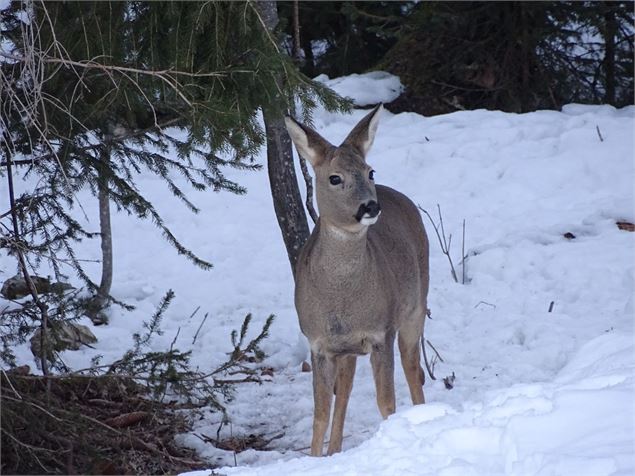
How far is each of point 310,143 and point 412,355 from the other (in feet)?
5.71

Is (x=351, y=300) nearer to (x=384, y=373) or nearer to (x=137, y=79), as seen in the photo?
(x=384, y=373)

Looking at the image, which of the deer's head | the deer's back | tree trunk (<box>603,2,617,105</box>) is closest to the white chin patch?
the deer's head

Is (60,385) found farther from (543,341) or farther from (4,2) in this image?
(543,341)

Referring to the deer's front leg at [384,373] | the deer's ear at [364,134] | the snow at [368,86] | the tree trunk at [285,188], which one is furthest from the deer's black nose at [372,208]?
the snow at [368,86]

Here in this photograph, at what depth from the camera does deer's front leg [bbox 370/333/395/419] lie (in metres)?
6.45

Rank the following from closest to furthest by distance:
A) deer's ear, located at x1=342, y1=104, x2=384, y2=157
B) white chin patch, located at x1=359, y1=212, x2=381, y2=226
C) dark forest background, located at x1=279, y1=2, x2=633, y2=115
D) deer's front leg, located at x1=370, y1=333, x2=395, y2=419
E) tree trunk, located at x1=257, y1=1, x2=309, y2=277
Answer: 1. white chin patch, located at x1=359, y1=212, x2=381, y2=226
2. deer's front leg, located at x1=370, y1=333, x2=395, y2=419
3. deer's ear, located at x1=342, y1=104, x2=384, y2=157
4. tree trunk, located at x1=257, y1=1, x2=309, y2=277
5. dark forest background, located at x1=279, y1=2, x2=633, y2=115

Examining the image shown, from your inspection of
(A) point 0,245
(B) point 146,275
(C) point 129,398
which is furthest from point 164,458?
(B) point 146,275

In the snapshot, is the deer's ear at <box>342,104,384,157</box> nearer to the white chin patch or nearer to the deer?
the deer

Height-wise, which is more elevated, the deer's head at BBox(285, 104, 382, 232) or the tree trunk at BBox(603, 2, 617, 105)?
the tree trunk at BBox(603, 2, 617, 105)

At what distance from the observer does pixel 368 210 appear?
6.14 metres

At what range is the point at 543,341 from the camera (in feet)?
26.9

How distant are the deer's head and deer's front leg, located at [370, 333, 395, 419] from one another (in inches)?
29.1

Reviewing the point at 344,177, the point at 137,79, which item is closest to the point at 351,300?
the point at 344,177

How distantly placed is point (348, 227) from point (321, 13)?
9.08m
